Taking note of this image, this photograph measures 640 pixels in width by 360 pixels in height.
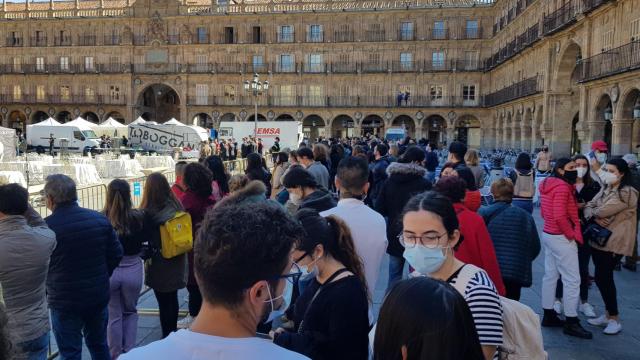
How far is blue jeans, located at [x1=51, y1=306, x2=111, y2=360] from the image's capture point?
3.73 metres

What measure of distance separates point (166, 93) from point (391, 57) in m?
20.5

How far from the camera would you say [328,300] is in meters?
2.42

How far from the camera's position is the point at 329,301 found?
241cm

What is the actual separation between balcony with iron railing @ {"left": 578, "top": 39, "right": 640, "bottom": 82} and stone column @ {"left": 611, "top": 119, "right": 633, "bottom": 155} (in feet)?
5.59

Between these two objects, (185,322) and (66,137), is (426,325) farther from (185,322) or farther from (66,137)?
(66,137)

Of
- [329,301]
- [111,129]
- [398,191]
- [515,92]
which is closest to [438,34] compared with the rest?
[515,92]

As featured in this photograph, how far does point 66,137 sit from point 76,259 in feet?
104

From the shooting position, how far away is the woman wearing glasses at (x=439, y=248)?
2432 mm

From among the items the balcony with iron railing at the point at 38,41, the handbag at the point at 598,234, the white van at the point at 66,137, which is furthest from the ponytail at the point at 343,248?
the balcony with iron railing at the point at 38,41

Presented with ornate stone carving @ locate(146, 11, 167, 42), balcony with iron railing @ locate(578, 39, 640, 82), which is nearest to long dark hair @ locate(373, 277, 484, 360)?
→ balcony with iron railing @ locate(578, 39, 640, 82)

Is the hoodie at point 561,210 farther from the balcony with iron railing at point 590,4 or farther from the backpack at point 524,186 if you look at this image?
the balcony with iron railing at point 590,4

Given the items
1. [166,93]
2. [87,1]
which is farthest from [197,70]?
[87,1]

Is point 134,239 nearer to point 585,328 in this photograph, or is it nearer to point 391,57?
point 585,328

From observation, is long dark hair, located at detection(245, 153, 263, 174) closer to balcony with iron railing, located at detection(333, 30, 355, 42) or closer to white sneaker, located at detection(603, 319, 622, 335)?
white sneaker, located at detection(603, 319, 622, 335)
